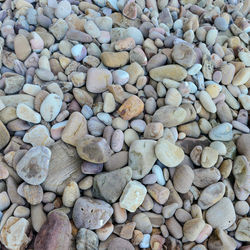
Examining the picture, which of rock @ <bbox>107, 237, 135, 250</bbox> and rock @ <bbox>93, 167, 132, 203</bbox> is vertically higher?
rock @ <bbox>93, 167, 132, 203</bbox>

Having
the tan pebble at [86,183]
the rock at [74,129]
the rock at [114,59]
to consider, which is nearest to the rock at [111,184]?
the tan pebble at [86,183]

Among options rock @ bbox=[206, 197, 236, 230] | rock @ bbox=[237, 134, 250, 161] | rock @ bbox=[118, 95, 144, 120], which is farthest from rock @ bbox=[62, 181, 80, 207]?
rock @ bbox=[237, 134, 250, 161]

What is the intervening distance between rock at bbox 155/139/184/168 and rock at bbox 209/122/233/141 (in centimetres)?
14

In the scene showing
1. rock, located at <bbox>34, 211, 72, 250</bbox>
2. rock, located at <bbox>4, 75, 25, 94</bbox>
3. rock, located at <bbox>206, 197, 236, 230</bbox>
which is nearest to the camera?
rock, located at <bbox>34, 211, 72, 250</bbox>

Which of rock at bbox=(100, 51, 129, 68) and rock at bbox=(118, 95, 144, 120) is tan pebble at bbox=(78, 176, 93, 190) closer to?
rock at bbox=(118, 95, 144, 120)

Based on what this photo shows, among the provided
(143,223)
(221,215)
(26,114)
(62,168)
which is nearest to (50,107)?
(26,114)

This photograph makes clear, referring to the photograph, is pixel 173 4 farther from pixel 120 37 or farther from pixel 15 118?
pixel 15 118

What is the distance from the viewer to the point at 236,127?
2.73ft

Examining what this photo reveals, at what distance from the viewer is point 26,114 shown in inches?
30.2

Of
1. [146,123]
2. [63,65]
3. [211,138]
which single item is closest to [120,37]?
[63,65]

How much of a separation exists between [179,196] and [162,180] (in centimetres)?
6

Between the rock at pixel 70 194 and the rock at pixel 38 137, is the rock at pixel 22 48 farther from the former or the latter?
the rock at pixel 70 194

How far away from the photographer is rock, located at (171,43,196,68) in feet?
2.86

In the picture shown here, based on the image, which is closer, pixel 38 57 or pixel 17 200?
pixel 17 200
